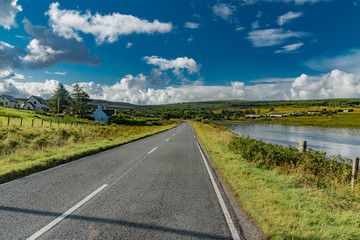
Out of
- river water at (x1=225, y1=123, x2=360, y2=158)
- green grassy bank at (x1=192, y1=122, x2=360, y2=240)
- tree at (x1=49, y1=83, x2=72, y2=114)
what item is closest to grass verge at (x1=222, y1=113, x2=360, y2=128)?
river water at (x1=225, y1=123, x2=360, y2=158)

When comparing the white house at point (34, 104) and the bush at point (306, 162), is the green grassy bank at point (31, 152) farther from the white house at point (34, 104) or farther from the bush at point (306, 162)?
the white house at point (34, 104)

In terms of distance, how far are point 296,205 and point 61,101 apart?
7614 centimetres

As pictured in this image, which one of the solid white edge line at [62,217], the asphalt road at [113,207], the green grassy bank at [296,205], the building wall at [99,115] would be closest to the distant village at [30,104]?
the building wall at [99,115]

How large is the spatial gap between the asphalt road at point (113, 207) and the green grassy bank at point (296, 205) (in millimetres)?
602

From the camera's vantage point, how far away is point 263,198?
15.7 feet

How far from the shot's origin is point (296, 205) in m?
4.50

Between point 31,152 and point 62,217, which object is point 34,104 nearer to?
point 31,152

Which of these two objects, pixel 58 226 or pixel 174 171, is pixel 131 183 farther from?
pixel 58 226

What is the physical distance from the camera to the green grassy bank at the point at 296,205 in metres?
3.41

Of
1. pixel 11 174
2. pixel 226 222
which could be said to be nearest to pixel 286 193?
pixel 226 222

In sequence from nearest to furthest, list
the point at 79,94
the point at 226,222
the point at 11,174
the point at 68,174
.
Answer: the point at 226,222, the point at 11,174, the point at 68,174, the point at 79,94

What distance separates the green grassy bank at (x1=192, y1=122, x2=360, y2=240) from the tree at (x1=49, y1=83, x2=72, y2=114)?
7083cm

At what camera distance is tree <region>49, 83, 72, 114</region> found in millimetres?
64850

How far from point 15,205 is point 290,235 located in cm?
556
